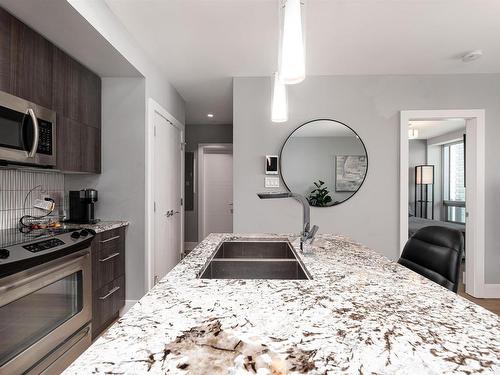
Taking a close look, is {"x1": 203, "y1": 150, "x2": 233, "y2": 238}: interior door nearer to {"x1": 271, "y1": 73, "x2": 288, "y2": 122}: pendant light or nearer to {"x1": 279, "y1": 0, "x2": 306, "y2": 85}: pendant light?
{"x1": 271, "y1": 73, "x2": 288, "y2": 122}: pendant light

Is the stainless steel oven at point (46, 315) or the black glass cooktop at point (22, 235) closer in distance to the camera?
the stainless steel oven at point (46, 315)

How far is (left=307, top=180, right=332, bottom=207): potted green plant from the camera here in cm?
331

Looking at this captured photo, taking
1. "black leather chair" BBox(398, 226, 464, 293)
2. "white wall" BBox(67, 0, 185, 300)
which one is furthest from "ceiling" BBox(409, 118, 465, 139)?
"white wall" BBox(67, 0, 185, 300)

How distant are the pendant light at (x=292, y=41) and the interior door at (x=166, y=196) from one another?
2327mm

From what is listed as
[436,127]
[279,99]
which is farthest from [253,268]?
[436,127]

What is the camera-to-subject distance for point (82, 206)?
8.59 ft

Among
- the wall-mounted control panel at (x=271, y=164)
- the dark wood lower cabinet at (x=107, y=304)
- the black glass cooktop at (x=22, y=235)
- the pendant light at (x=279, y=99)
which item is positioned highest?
the pendant light at (x=279, y=99)

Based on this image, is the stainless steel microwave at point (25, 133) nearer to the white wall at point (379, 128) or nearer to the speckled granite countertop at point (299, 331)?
the speckled granite countertop at point (299, 331)

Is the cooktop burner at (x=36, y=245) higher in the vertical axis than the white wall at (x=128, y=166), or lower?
lower

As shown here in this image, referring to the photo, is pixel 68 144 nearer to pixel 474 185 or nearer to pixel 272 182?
pixel 272 182

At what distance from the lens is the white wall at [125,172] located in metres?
2.83

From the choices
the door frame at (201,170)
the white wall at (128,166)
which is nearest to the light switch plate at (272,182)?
the white wall at (128,166)

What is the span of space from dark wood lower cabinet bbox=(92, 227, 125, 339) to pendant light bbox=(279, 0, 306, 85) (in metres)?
1.94

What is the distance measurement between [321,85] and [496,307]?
2947mm
